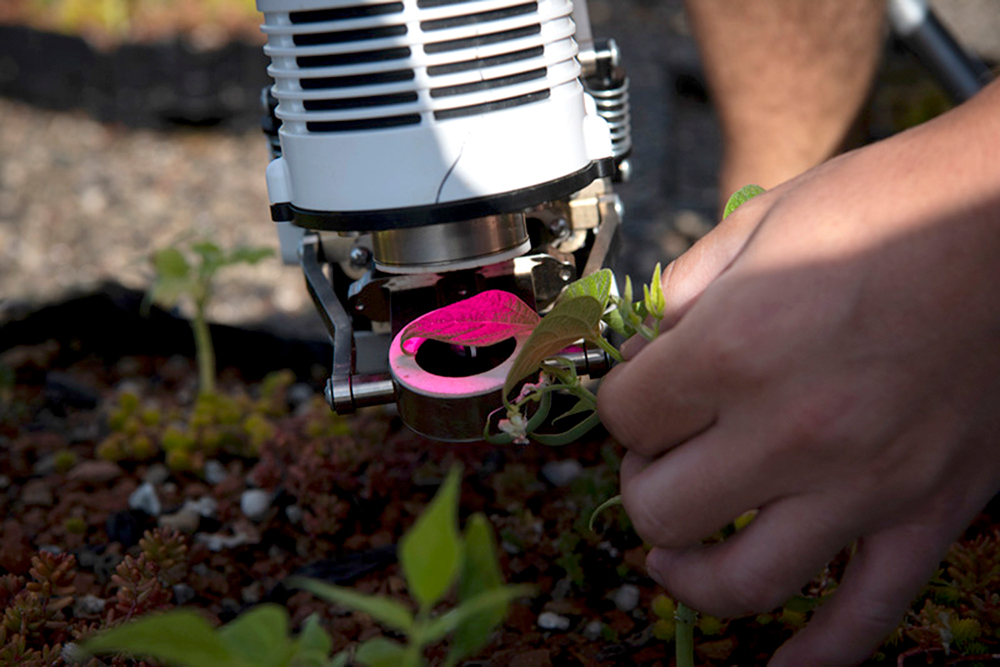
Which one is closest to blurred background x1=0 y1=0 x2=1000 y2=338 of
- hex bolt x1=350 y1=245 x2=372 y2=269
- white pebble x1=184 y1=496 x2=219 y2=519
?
white pebble x1=184 y1=496 x2=219 y2=519

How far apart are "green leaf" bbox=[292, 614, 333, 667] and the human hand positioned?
250mm

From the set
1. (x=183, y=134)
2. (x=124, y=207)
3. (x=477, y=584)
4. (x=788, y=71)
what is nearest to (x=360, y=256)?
(x=477, y=584)

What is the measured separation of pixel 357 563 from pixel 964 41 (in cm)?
320

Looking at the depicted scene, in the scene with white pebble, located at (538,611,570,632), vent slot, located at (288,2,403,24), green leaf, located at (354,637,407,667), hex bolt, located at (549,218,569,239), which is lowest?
white pebble, located at (538,611,570,632)

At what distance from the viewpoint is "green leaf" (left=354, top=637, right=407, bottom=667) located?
467 millimetres

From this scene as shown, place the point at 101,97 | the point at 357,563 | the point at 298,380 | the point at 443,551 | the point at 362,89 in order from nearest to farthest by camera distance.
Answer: the point at 443,551 < the point at 362,89 < the point at 357,563 < the point at 298,380 < the point at 101,97

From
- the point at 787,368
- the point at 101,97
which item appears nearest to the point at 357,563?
the point at 787,368

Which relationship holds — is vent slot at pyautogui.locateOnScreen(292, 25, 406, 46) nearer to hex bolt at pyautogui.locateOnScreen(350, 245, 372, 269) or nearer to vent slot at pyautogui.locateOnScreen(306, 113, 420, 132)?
vent slot at pyautogui.locateOnScreen(306, 113, 420, 132)

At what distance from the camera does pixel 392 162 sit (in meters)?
0.72

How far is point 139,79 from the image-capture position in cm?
351

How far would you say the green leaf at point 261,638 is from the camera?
490 mm

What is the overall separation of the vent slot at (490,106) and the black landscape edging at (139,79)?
114 inches

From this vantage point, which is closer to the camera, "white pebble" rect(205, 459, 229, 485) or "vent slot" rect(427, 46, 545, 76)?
"vent slot" rect(427, 46, 545, 76)

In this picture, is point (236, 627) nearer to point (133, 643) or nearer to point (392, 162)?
point (133, 643)
